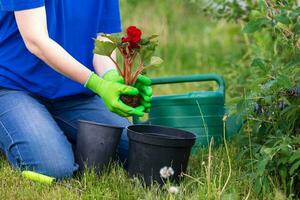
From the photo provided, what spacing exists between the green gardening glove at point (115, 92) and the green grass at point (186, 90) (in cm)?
26


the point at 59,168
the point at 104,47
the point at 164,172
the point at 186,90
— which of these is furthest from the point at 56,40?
the point at 186,90

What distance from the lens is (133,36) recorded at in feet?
10.9

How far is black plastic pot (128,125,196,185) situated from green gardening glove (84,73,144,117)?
0.08 m

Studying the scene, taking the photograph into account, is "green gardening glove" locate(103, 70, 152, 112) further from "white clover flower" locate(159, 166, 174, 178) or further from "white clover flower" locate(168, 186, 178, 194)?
"white clover flower" locate(168, 186, 178, 194)

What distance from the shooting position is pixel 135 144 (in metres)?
3.32

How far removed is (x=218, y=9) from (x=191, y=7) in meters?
2.55

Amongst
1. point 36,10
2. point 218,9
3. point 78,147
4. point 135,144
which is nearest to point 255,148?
point 135,144

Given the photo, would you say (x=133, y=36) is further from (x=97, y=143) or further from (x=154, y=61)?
(x=97, y=143)

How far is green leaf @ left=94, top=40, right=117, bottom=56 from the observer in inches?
132

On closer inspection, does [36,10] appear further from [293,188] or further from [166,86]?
[166,86]

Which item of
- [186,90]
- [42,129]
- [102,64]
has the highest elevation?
[102,64]

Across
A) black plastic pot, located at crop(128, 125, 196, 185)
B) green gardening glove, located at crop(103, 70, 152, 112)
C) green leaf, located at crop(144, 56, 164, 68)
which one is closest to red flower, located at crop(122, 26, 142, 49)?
green leaf, located at crop(144, 56, 164, 68)

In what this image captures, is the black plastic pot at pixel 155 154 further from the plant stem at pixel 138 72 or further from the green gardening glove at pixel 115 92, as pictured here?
the plant stem at pixel 138 72

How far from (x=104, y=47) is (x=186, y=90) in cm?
203
